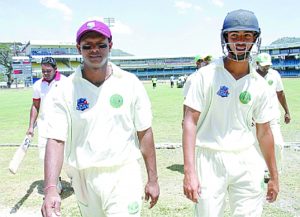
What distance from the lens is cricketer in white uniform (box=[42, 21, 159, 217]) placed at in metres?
2.97

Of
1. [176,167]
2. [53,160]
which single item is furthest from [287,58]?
[53,160]

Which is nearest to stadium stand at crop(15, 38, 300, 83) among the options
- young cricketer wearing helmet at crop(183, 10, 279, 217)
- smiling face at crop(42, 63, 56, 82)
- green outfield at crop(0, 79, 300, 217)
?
green outfield at crop(0, 79, 300, 217)

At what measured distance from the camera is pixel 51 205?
8.55 feet

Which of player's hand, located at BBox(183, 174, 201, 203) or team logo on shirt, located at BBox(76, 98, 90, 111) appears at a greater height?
team logo on shirt, located at BBox(76, 98, 90, 111)

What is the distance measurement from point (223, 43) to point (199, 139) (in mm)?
789

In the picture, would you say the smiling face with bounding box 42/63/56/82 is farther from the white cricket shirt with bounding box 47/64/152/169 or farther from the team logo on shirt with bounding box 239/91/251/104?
the team logo on shirt with bounding box 239/91/251/104

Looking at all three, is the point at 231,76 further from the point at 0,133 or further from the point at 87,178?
the point at 0,133

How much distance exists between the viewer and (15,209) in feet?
19.1

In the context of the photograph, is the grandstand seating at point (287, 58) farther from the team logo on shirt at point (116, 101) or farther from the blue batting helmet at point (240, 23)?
the team logo on shirt at point (116, 101)

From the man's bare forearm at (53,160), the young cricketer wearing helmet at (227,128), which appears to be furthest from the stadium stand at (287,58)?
the man's bare forearm at (53,160)

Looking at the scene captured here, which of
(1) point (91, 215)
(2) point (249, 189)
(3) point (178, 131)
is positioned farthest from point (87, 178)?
(3) point (178, 131)

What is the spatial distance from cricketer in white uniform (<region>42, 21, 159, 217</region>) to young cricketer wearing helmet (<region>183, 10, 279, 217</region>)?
450 mm

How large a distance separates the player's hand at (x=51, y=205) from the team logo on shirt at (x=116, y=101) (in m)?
0.73

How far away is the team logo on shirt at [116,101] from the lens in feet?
9.89
